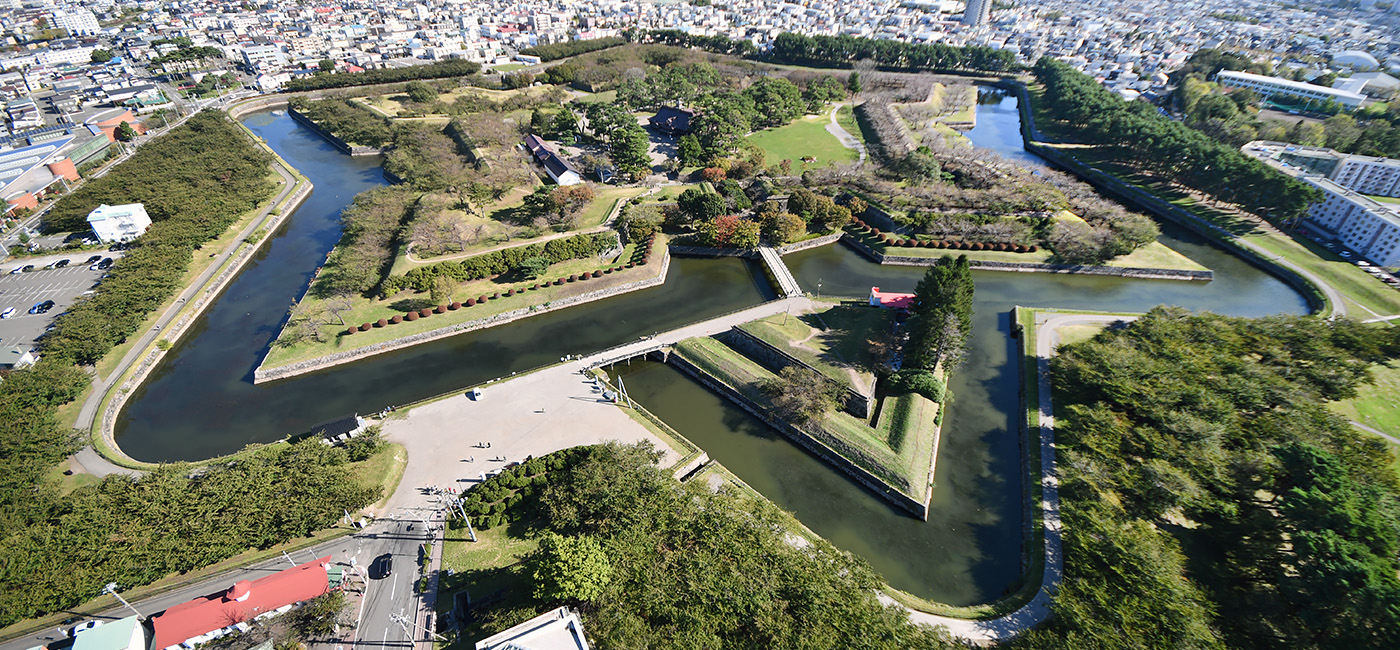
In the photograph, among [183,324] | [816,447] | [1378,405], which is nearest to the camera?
[816,447]

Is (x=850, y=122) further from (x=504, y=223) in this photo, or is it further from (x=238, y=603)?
(x=238, y=603)

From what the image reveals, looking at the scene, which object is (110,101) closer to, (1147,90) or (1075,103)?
(1075,103)

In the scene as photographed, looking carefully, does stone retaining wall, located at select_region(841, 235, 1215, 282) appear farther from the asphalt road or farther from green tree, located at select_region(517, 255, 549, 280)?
the asphalt road

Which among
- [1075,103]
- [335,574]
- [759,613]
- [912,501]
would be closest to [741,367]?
[912,501]

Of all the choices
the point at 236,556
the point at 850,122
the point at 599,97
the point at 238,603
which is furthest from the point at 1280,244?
the point at 599,97

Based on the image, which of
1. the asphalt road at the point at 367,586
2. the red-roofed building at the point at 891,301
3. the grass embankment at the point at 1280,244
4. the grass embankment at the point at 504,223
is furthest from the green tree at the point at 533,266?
the grass embankment at the point at 1280,244

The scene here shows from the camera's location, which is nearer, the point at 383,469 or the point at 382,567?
the point at 382,567
